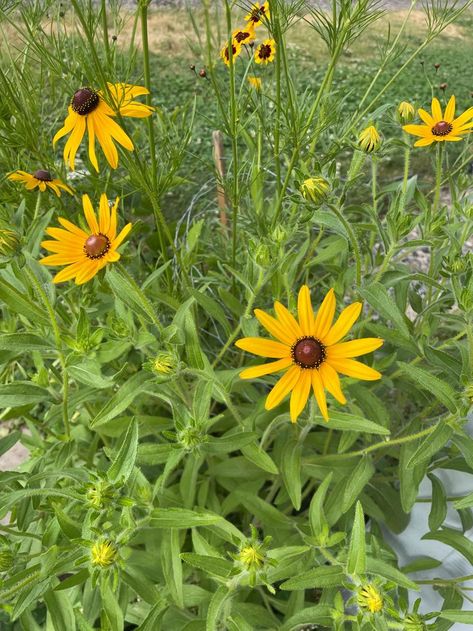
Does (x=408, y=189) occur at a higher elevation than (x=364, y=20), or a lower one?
lower

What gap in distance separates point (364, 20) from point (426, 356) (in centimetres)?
45

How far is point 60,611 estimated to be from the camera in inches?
28.9

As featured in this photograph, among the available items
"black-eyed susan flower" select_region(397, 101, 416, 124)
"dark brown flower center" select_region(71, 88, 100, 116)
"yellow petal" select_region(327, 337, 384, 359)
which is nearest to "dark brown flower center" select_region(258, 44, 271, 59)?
"black-eyed susan flower" select_region(397, 101, 416, 124)

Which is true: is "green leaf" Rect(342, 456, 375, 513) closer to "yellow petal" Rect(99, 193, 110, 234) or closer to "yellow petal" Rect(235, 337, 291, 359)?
"yellow petal" Rect(235, 337, 291, 359)

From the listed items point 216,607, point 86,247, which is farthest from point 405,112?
point 216,607

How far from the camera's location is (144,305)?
674 millimetres

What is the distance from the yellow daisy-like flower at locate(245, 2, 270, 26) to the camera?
0.68 m

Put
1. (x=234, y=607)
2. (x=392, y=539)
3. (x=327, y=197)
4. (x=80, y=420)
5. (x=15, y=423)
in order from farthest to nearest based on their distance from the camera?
1. (x=15, y=423)
2. (x=80, y=420)
3. (x=392, y=539)
4. (x=234, y=607)
5. (x=327, y=197)

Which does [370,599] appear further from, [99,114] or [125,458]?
[99,114]

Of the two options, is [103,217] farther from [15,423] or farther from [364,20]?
[15,423]

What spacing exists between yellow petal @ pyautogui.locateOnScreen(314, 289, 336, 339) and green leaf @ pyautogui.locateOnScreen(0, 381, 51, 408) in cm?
40

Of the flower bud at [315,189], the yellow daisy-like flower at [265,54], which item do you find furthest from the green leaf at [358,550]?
the yellow daisy-like flower at [265,54]

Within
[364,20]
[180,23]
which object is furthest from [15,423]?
[180,23]

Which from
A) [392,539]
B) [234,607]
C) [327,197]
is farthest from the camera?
[392,539]
